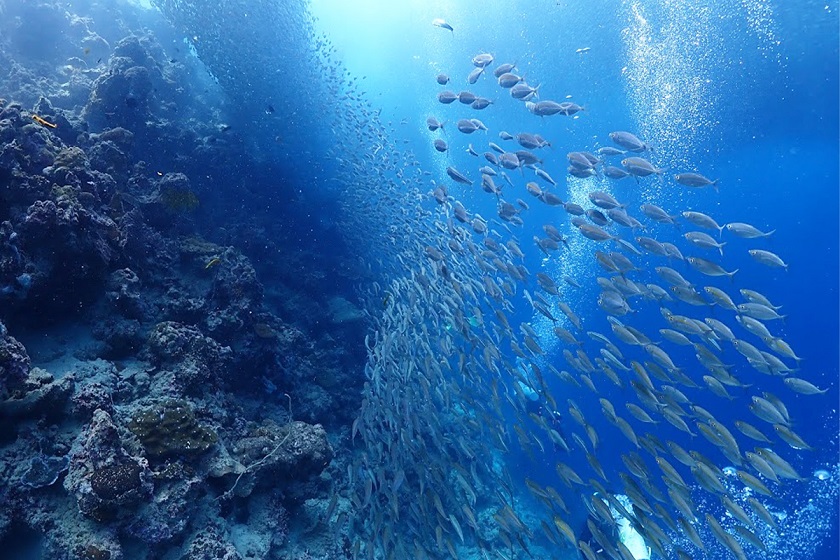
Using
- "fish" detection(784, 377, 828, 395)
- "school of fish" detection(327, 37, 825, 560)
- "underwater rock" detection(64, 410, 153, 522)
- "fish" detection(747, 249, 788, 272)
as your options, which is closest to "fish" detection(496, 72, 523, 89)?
"school of fish" detection(327, 37, 825, 560)

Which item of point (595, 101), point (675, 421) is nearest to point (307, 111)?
point (675, 421)

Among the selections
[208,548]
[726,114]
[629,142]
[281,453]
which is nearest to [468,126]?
[629,142]

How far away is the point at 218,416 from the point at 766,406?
326 inches

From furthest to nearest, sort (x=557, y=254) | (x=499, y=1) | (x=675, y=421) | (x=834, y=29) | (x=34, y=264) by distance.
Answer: (x=557, y=254)
(x=499, y=1)
(x=834, y=29)
(x=675, y=421)
(x=34, y=264)

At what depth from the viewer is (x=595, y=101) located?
109 feet

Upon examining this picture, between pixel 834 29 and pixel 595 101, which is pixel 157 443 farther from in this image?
pixel 595 101

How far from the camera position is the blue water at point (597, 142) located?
1498 cm

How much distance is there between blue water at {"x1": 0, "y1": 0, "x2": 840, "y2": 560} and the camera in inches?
590

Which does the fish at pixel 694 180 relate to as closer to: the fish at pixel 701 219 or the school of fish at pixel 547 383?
the school of fish at pixel 547 383

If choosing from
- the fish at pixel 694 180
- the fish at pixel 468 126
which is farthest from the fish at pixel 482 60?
the fish at pixel 694 180

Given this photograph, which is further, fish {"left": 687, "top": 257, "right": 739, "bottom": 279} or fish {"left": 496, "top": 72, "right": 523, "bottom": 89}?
fish {"left": 496, "top": 72, "right": 523, "bottom": 89}

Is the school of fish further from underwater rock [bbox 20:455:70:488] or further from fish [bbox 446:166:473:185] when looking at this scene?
underwater rock [bbox 20:455:70:488]

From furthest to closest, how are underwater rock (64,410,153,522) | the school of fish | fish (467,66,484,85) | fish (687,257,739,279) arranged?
fish (467,66,484,85), fish (687,257,739,279), the school of fish, underwater rock (64,410,153,522)

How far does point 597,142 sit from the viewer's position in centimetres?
3822
